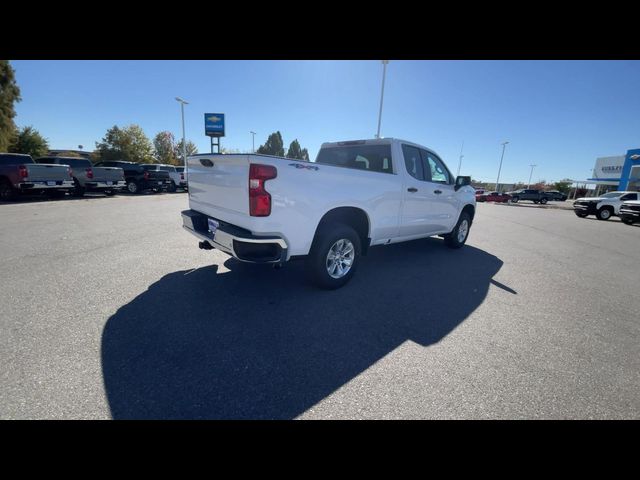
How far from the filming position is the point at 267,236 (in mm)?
2814

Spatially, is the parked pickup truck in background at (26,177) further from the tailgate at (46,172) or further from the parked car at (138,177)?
the parked car at (138,177)

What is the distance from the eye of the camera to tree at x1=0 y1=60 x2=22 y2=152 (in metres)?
25.5

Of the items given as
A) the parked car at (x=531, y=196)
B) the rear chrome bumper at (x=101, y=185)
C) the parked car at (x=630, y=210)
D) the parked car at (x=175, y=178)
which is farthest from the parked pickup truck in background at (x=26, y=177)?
the parked car at (x=531, y=196)

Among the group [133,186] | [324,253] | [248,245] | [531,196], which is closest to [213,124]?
[133,186]

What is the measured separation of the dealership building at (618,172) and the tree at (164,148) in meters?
71.9

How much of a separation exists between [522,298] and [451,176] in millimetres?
2980

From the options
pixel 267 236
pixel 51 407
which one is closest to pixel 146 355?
pixel 51 407

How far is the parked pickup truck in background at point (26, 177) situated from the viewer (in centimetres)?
1040

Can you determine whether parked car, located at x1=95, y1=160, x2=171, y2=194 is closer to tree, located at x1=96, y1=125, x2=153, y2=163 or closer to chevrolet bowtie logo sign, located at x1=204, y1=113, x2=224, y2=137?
chevrolet bowtie logo sign, located at x1=204, y1=113, x2=224, y2=137

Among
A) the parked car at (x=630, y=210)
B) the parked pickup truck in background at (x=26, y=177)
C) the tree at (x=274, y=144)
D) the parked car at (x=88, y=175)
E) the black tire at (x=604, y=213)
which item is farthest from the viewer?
the tree at (x=274, y=144)

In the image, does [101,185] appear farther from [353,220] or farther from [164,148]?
[164,148]

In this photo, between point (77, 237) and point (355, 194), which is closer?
point (355, 194)

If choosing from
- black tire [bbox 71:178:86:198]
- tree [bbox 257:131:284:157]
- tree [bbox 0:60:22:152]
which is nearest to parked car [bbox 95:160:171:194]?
black tire [bbox 71:178:86:198]
